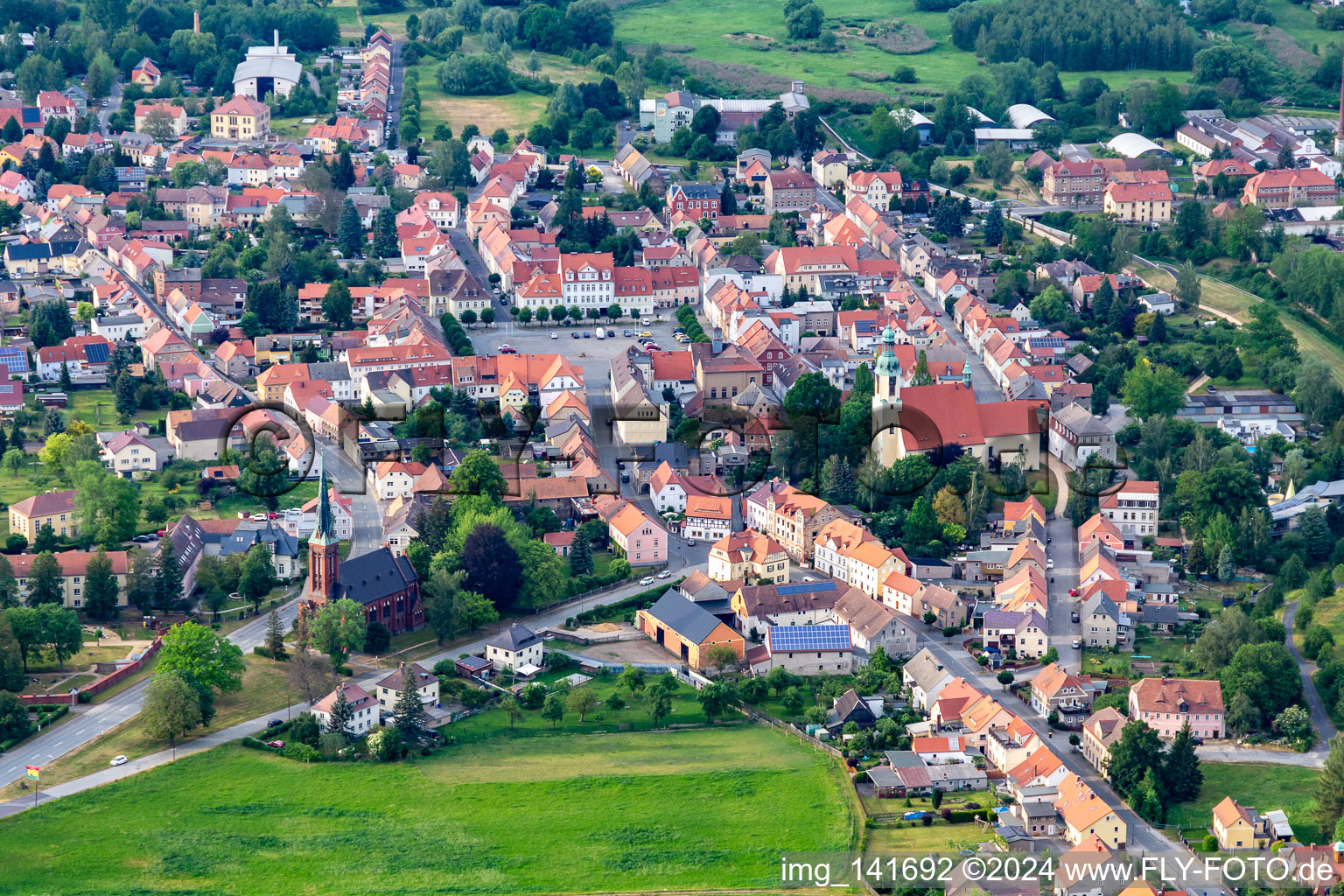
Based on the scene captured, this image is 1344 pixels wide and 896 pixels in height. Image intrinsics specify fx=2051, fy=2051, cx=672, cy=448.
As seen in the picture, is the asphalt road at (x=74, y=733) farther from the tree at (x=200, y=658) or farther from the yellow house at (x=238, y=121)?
the yellow house at (x=238, y=121)

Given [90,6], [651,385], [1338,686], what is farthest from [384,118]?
[1338,686]

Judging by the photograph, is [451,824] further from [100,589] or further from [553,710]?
[100,589]

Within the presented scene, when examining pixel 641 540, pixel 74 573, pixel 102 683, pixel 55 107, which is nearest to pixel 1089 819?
pixel 641 540

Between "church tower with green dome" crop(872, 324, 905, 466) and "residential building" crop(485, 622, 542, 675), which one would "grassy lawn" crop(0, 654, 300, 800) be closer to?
"residential building" crop(485, 622, 542, 675)

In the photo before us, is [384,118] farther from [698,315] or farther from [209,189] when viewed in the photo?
[698,315]

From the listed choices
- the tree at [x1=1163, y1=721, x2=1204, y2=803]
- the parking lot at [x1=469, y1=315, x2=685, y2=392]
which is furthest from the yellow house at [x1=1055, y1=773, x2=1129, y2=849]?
the parking lot at [x1=469, y1=315, x2=685, y2=392]

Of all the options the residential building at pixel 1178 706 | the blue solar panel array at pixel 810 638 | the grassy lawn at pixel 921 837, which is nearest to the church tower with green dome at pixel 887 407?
the blue solar panel array at pixel 810 638

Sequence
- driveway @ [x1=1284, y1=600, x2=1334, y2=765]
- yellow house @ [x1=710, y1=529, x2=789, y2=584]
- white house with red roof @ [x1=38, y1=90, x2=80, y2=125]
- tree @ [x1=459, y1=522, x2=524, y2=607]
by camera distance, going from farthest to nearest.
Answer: white house with red roof @ [x1=38, y1=90, x2=80, y2=125] < yellow house @ [x1=710, y1=529, x2=789, y2=584] < tree @ [x1=459, y1=522, x2=524, y2=607] < driveway @ [x1=1284, y1=600, x2=1334, y2=765]
